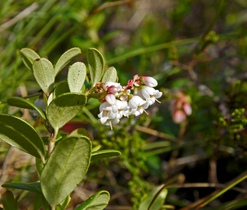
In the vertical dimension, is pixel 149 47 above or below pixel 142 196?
above

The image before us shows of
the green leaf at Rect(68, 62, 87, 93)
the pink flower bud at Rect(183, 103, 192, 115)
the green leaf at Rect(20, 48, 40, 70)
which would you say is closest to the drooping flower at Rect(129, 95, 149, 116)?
the green leaf at Rect(68, 62, 87, 93)

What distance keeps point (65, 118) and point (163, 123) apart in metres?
0.89

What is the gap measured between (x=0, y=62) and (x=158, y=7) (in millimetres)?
1570

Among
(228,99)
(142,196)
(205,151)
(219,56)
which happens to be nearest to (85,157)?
(142,196)

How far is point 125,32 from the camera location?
2.87 metres

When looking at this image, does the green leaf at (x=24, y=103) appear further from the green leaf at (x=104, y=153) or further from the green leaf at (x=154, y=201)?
the green leaf at (x=154, y=201)

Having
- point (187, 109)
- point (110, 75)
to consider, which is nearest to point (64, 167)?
point (110, 75)

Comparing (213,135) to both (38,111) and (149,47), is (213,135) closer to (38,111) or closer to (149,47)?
(149,47)

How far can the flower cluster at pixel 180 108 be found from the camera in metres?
1.66

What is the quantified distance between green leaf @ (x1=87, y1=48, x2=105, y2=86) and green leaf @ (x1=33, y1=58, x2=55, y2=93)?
8 cm

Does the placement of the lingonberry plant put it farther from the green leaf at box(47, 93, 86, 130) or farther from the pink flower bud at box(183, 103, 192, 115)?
the pink flower bud at box(183, 103, 192, 115)

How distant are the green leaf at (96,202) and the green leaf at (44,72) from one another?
0.76 feet

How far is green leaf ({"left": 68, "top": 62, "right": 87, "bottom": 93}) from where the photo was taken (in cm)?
96

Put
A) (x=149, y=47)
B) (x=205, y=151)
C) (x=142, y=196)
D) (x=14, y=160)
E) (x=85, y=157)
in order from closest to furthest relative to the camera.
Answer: (x=85, y=157) → (x=142, y=196) → (x=14, y=160) → (x=205, y=151) → (x=149, y=47)
